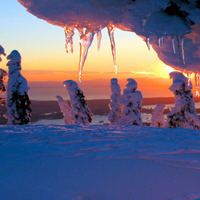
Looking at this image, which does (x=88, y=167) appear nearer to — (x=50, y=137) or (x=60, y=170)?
(x=60, y=170)

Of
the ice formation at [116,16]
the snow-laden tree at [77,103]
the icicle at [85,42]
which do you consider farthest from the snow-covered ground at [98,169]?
the snow-laden tree at [77,103]

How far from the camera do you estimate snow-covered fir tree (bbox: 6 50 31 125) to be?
2023cm

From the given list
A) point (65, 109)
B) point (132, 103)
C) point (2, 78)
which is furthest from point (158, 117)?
point (2, 78)

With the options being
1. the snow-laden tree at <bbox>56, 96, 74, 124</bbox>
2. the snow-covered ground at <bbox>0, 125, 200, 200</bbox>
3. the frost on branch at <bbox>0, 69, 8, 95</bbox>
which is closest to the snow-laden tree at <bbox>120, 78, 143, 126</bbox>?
the snow-laden tree at <bbox>56, 96, 74, 124</bbox>

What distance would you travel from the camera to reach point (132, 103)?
23094mm

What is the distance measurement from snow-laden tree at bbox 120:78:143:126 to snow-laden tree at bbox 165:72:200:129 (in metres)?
4.16

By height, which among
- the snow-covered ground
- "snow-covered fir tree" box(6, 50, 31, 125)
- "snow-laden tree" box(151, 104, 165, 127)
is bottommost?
"snow-laden tree" box(151, 104, 165, 127)

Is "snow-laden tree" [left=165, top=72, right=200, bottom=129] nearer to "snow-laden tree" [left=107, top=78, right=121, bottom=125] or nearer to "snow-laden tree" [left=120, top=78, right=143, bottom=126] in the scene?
"snow-laden tree" [left=120, top=78, right=143, bottom=126]

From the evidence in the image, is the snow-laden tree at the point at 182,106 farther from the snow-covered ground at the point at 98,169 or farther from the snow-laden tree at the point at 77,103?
the snow-covered ground at the point at 98,169

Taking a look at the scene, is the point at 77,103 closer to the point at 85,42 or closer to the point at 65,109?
the point at 65,109

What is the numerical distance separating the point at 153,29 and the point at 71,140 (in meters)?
3.86

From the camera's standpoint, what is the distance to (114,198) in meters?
3.45

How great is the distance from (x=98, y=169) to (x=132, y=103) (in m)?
18.7

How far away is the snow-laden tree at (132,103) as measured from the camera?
22.8 metres
